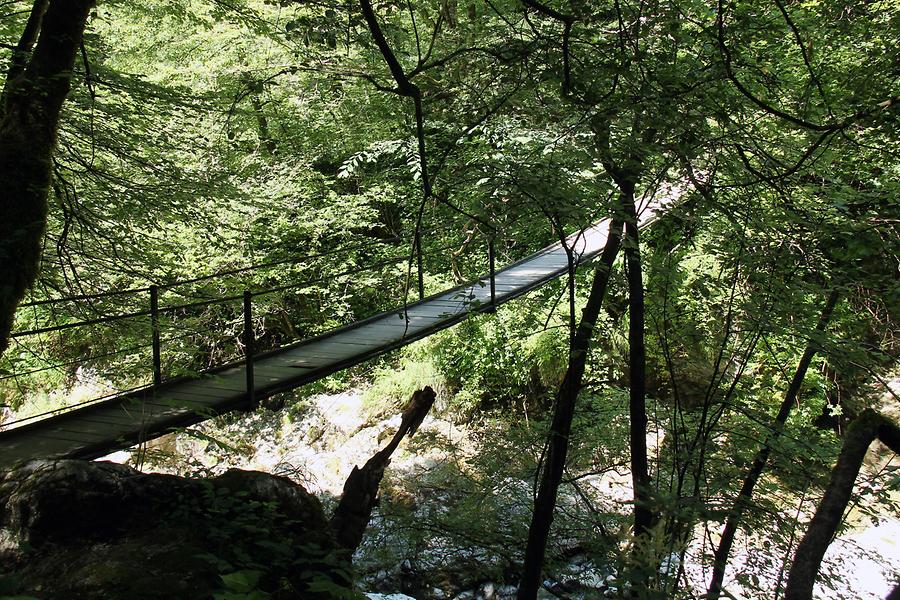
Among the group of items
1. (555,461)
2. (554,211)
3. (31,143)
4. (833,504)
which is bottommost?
(833,504)

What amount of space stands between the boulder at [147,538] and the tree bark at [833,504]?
2.64 ft

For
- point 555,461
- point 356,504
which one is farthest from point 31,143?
point 555,461

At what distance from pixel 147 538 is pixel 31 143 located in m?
1.37

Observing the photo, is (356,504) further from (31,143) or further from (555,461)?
(31,143)

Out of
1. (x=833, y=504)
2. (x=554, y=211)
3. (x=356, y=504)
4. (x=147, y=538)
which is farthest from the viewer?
(x=356, y=504)

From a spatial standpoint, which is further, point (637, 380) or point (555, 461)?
point (637, 380)

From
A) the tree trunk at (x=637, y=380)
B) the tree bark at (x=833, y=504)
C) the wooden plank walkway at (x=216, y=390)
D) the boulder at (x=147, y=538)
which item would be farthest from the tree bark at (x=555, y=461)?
the tree bark at (x=833, y=504)

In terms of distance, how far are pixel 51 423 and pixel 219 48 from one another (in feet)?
15.9

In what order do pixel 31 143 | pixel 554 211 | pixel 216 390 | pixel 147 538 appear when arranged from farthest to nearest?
pixel 216 390 < pixel 554 211 < pixel 31 143 < pixel 147 538

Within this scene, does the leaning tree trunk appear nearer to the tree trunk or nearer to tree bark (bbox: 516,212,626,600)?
tree bark (bbox: 516,212,626,600)

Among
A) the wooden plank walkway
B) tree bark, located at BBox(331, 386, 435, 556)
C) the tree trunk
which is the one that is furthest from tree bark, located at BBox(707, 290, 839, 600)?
tree bark, located at BBox(331, 386, 435, 556)

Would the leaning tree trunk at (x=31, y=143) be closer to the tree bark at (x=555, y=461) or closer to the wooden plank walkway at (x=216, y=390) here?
the wooden plank walkway at (x=216, y=390)

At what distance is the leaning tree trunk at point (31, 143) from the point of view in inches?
78.1

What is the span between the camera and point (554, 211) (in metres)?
2.18
